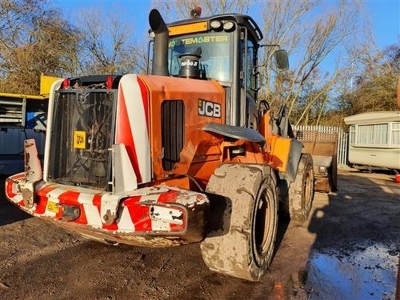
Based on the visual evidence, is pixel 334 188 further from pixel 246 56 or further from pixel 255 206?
pixel 255 206

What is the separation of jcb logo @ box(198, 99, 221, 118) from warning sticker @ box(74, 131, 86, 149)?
114 cm

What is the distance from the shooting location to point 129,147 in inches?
127

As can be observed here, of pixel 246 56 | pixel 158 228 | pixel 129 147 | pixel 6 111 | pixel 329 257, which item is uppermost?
pixel 246 56

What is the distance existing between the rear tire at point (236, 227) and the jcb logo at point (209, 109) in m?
0.61

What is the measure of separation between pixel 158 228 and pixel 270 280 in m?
1.54

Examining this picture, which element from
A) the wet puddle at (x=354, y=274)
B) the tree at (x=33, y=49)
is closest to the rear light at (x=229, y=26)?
the wet puddle at (x=354, y=274)

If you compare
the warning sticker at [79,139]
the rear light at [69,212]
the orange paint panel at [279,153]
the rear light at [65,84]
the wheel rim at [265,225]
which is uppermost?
the rear light at [65,84]

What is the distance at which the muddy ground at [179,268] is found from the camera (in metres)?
3.58

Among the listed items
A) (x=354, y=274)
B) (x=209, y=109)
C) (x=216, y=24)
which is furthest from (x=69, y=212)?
(x=354, y=274)

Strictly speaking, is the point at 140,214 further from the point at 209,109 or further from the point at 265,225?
the point at 265,225

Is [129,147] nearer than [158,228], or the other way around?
[158,228]

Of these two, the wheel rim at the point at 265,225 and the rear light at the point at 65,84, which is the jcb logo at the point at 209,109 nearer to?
the wheel rim at the point at 265,225

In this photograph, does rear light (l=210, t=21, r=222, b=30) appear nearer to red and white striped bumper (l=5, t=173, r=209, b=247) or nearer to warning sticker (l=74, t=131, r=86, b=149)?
warning sticker (l=74, t=131, r=86, b=149)

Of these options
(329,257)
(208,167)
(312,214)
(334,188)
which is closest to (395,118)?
(334,188)
